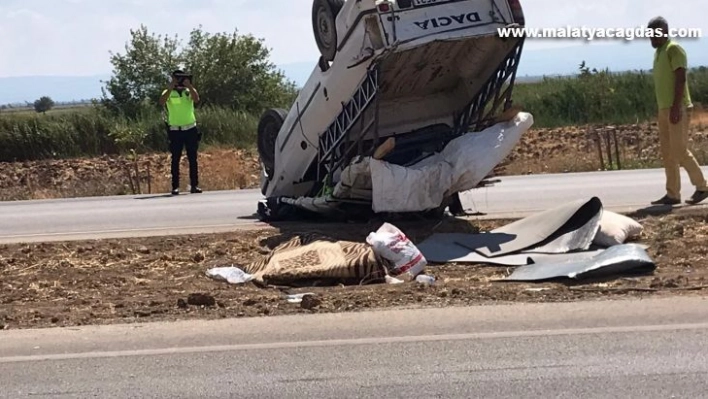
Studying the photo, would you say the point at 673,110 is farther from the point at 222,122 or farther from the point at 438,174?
the point at 222,122

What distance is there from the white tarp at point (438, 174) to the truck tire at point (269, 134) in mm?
2693

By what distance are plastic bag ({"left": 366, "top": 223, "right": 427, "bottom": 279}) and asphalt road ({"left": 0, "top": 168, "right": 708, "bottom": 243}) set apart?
2.82m

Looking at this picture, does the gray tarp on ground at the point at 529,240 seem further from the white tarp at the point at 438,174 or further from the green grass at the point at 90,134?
the green grass at the point at 90,134

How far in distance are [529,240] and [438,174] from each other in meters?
1.22

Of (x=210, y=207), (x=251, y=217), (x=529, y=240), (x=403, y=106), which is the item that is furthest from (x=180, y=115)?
(x=529, y=240)

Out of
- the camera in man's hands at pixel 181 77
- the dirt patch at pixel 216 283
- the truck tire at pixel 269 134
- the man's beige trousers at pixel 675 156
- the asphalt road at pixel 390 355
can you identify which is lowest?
the asphalt road at pixel 390 355

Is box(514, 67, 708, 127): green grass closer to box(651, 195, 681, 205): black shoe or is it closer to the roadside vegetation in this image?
the roadside vegetation

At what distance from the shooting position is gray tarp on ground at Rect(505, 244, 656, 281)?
7469mm

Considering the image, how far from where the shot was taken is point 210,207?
44.1ft

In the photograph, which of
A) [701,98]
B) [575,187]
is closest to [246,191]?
[575,187]

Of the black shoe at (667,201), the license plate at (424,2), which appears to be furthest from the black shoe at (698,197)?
the license plate at (424,2)

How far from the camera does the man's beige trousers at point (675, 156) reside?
34.7 ft

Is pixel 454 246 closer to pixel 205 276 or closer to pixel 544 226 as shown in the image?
pixel 544 226

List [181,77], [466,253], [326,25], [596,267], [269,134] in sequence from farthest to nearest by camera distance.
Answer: [181,77] < [269,134] < [326,25] < [466,253] < [596,267]
